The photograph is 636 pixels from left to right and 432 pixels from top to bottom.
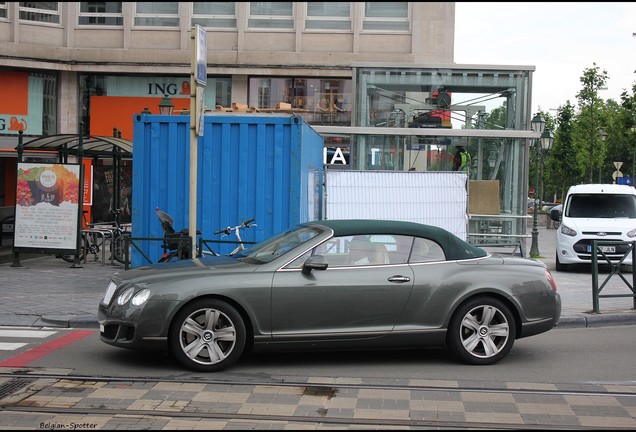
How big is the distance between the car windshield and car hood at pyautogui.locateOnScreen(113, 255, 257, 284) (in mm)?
179

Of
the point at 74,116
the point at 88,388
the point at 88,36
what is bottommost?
the point at 88,388

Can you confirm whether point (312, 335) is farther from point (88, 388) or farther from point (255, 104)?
point (255, 104)

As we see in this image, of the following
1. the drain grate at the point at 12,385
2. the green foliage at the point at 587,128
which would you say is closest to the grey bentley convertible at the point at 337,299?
the drain grate at the point at 12,385

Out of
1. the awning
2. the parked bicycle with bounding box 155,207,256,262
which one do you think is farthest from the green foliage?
the parked bicycle with bounding box 155,207,256,262

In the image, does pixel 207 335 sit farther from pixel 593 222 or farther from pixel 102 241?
pixel 593 222

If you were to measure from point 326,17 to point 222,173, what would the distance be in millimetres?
17994

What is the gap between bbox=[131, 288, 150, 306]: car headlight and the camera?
764 cm

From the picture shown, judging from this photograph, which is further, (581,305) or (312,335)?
(581,305)

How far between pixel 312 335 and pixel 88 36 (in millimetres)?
25212

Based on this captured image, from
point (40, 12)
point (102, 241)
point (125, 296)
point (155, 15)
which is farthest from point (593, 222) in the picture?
point (40, 12)

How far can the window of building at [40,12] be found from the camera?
97.9ft

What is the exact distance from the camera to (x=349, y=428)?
5.96 m

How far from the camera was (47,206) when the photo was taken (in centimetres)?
1602

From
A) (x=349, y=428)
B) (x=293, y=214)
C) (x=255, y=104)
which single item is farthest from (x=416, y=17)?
(x=349, y=428)
